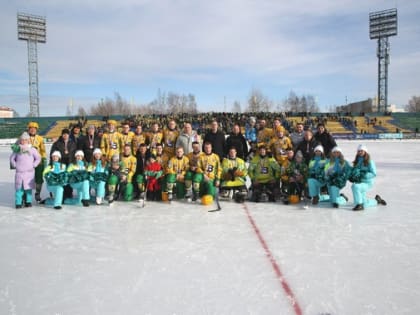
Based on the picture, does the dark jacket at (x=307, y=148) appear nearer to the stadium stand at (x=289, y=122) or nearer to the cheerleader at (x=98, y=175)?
the cheerleader at (x=98, y=175)

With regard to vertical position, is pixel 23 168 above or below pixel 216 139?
below

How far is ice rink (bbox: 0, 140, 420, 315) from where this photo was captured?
2.47m

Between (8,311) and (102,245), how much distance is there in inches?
52.3

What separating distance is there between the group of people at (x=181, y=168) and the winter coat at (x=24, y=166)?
0.05 ft

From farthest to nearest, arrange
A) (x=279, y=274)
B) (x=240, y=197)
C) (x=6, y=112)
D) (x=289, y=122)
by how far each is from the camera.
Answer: (x=6, y=112) < (x=289, y=122) < (x=240, y=197) < (x=279, y=274)

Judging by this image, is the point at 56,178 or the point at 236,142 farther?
the point at 236,142

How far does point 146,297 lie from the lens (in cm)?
255

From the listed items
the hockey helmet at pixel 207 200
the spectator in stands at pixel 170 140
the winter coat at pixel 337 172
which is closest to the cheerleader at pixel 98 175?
the spectator in stands at pixel 170 140

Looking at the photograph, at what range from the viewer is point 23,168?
5438mm

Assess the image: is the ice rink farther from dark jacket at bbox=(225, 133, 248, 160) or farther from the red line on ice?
dark jacket at bbox=(225, 133, 248, 160)

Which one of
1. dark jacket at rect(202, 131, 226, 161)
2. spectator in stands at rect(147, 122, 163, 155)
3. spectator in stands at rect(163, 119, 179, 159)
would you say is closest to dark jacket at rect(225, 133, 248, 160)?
dark jacket at rect(202, 131, 226, 161)

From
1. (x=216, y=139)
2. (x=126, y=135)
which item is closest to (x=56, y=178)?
(x=126, y=135)

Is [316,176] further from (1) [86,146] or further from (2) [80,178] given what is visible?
(1) [86,146]

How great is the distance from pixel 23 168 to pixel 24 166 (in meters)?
0.04
